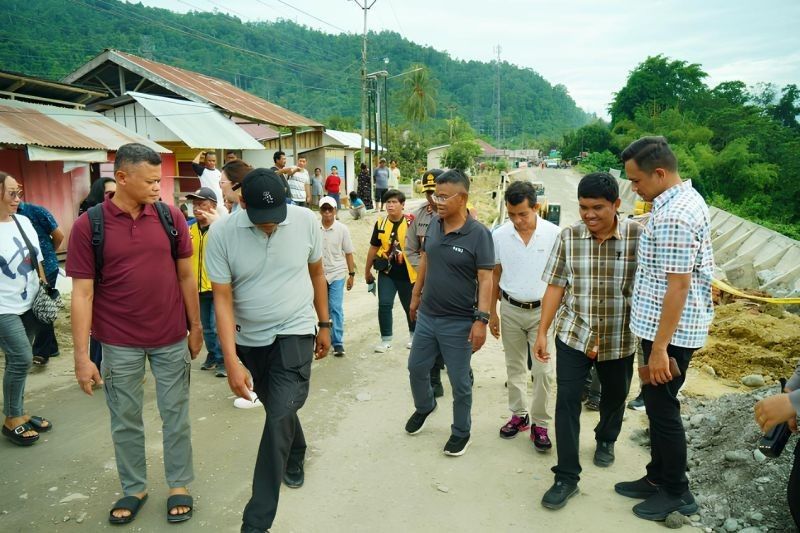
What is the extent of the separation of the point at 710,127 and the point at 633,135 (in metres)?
9.61

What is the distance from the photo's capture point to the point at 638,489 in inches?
142

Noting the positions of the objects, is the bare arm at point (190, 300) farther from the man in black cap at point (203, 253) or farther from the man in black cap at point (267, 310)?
the man in black cap at point (203, 253)

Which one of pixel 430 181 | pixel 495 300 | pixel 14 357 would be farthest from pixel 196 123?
pixel 495 300

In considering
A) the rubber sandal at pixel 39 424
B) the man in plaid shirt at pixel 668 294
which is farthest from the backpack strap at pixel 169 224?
the man in plaid shirt at pixel 668 294

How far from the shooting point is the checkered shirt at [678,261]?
296 centimetres

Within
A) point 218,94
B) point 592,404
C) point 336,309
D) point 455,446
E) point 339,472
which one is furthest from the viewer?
point 218,94

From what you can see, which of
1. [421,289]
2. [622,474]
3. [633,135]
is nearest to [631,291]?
[622,474]

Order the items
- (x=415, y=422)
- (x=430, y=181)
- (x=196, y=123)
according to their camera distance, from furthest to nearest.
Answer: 1. (x=196, y=123)
2. (x=430, y=181)
3. (x=415, y=422)

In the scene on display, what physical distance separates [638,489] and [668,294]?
4.76 ft

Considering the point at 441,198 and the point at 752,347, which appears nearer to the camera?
the point at 441,198

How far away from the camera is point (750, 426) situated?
13.0 feet

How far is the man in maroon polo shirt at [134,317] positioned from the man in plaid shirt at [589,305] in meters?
2.37

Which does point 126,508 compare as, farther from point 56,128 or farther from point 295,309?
point 56,128

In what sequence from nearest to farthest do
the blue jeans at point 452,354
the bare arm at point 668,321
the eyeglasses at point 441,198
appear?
the bare arm at point 668,321 → the eyeglasses at point 441,198 → the blue jeans at point 452,354
